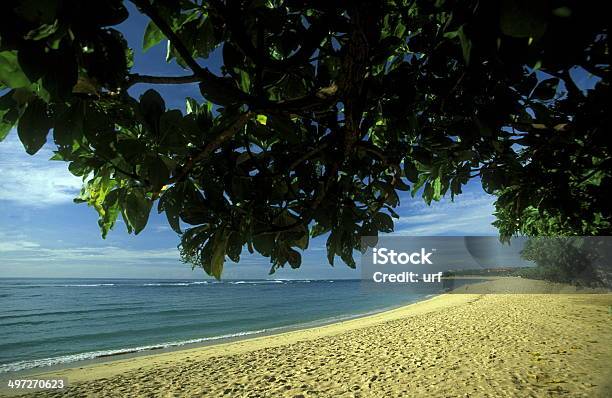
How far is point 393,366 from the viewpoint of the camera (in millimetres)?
9344

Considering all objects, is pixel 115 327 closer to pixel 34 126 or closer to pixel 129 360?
pixel 129 360

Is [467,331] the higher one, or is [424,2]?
[424,2]

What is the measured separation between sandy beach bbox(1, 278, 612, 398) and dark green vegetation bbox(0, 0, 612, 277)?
20.3 feet

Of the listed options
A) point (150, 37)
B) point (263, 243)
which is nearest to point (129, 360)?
point (263, 243)

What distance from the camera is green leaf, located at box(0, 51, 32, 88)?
2.28ft

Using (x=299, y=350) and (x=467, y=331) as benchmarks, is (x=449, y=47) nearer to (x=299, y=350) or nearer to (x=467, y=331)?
(x=299, y=350)

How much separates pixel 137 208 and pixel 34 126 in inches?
20.9

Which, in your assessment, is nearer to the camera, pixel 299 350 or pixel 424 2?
pixel 424 2

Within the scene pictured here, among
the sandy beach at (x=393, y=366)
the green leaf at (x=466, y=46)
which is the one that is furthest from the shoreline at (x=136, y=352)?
the green leaf at (x=466, y=46)

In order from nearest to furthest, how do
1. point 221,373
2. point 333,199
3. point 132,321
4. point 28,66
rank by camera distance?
1. point 28,66
2. point 333,199
3. point 221,373
4. point 132,321

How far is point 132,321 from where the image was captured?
2388cm

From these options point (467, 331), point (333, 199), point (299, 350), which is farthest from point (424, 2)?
point (467, 331)

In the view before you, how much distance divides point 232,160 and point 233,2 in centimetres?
76

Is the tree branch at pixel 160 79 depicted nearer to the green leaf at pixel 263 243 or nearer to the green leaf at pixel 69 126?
the green leaf at pixel 69 126
